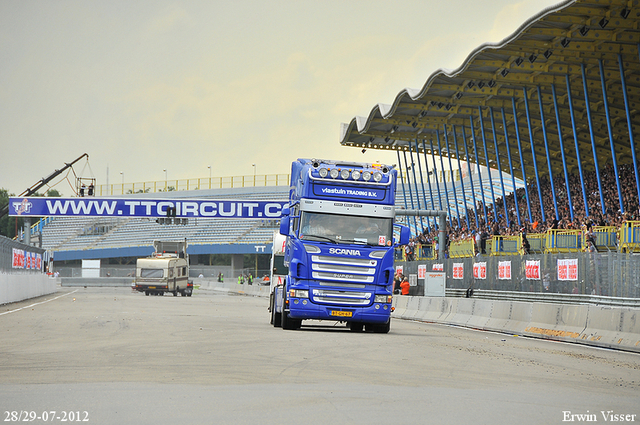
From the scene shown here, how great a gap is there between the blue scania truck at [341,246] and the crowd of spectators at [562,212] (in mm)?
11600

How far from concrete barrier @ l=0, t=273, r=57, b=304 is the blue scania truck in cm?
1877

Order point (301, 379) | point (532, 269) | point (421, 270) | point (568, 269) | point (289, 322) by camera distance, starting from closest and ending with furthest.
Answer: point (301, 379) → point (289, 322) → point (568, 269) → point (532, 269) → point (421, 270)

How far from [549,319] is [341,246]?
18.6 feet

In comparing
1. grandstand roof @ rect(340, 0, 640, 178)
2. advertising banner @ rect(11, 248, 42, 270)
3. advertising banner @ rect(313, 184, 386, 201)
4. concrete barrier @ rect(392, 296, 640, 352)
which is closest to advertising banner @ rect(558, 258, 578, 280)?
concrete barrier @ rect(392, 296, 640, 352)

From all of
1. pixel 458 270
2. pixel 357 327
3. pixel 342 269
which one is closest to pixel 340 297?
pixel 342 269

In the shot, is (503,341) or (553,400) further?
(503,341)

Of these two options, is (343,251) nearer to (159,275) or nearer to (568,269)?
(568,269)

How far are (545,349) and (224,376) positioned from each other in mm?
8289

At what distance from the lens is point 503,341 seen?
741 inches

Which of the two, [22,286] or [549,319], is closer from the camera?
[549,319]

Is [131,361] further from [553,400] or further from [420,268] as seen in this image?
[420,268]

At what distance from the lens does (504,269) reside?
2947 cm

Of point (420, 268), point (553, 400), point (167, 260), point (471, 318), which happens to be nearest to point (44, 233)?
point (167, 260)

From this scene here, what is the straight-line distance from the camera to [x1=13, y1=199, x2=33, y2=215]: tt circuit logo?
61062 millimetres
